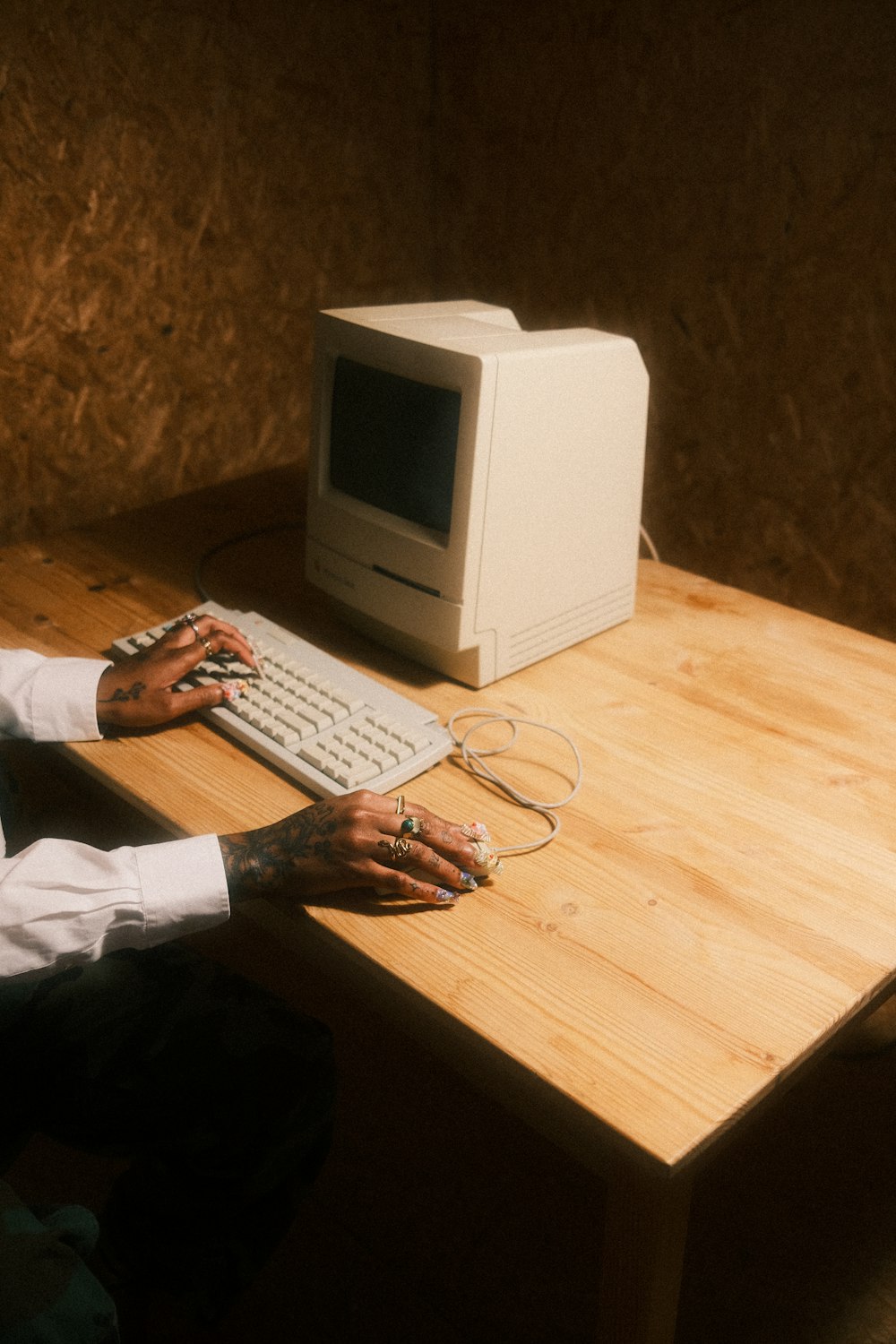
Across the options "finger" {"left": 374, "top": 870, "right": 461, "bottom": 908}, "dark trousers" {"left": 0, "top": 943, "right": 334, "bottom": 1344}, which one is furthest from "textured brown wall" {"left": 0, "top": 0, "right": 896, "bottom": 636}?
"finger" {"left": 374, "top": 870, "right": 461, "bottom": 908}

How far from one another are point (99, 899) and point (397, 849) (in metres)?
0.25

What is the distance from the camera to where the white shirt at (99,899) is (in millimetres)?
857

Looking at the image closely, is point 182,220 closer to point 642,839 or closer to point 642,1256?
point 642,839

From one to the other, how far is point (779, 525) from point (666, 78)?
25.6 inches

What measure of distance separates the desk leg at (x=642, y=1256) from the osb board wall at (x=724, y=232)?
39.6 inches

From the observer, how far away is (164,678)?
45.7 inches

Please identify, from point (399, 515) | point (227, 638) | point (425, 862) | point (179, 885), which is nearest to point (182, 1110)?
point (179, 885)

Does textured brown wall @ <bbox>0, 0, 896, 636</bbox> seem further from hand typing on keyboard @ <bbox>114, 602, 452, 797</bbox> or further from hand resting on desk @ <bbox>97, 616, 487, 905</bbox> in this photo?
hand resting on desk @ <bbox>97, 616, 487, 905</bbox>

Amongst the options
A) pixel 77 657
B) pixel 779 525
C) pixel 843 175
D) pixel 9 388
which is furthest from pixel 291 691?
Answer: pixel 843 175

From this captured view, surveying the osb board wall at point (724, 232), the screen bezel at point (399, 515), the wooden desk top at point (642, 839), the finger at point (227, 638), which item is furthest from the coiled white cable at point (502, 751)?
the osb board wall at point (724, 232)

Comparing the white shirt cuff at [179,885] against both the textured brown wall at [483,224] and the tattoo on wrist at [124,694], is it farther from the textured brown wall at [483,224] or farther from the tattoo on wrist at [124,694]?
the textured brown wall at [483,224]

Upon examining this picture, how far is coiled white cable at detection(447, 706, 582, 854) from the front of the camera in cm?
99

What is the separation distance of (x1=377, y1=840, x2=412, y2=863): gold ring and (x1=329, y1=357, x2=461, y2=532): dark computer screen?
1.31 feet

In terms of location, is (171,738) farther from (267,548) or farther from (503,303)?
(503,303)
